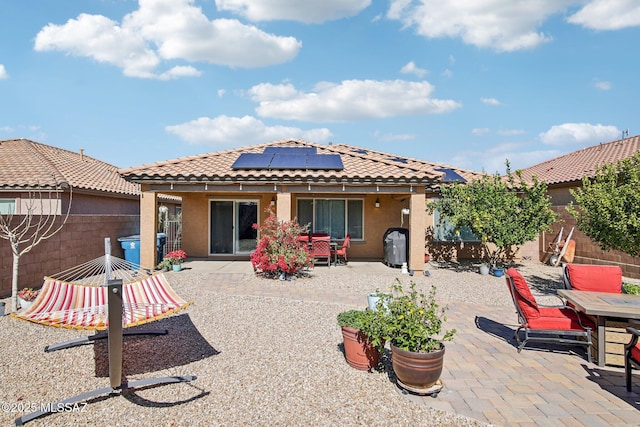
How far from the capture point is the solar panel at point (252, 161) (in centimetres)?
1284

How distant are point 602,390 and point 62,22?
16.3 meters

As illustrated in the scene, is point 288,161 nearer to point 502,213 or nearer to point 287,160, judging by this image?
point 287,160

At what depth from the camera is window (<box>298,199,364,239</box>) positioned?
50.7ft

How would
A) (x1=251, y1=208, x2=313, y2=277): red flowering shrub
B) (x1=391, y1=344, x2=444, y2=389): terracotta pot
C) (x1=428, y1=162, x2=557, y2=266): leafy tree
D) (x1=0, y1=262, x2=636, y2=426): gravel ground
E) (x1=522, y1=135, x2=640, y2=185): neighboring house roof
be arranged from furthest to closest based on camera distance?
(x1=522, y1=135, x2=640, y2=185): neighboring house roof < (x1=428, y1=162, x2=557, y2=266): leafy tree < (x1=251, y1=208, x2=313, y2=277): red flowering shrub < (x1=391, y1=344, x2=444, y2=389): terracotta pot < (x1=0, y1=262, x2=636, y2=426): gravel ground

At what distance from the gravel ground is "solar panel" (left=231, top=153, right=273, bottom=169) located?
569 cm

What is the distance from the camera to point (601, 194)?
833 centimetres

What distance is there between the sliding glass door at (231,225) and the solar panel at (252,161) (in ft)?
6.62

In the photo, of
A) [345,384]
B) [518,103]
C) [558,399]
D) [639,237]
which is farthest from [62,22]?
[518,103]

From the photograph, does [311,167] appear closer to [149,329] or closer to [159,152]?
[149,329]

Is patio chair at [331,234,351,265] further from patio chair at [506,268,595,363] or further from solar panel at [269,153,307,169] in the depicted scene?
patio chair at [506,268,595,363]

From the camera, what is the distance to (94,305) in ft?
18.4

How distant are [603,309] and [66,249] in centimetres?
1275

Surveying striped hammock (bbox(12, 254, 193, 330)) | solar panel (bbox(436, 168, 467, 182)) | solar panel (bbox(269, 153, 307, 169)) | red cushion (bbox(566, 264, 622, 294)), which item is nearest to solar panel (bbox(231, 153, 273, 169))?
solar panel (bbox(269, 153, 307, 169))

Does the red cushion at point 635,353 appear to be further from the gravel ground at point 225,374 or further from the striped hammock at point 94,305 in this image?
the striped hammock at point 94,305
